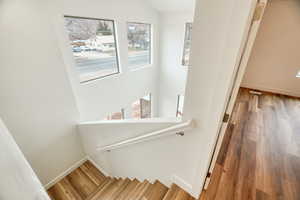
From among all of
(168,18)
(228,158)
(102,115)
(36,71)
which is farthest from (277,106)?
(36,71)

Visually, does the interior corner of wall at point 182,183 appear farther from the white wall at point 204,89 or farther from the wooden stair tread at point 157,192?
the wooden stair tread at point 157,192

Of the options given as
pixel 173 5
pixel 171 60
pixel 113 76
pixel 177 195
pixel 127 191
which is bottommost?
pixel 127 191

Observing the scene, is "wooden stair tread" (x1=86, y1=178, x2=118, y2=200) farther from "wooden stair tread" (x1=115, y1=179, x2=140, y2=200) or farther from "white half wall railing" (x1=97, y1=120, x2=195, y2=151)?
"white half wall railing" (x1=97, y1=120, x2=195, y2=151)

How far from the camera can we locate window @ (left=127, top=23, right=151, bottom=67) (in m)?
3.83

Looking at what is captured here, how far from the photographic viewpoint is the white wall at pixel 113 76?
97.6 inches

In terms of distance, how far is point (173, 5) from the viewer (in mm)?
3725

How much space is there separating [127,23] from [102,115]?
2462 millimetres

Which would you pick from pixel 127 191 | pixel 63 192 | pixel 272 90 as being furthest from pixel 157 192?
pixel 272 90

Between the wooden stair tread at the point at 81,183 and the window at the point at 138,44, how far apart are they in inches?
115

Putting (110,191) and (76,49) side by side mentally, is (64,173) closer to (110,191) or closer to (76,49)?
(110,191)

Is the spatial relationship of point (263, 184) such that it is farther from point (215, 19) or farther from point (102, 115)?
point (102, 115)

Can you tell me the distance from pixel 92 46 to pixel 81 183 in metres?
2.78

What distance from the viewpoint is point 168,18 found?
429cm

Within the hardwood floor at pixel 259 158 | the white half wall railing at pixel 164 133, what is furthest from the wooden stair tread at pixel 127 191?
the hardwood floor at pixel 259 158
